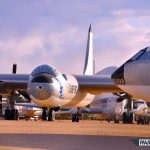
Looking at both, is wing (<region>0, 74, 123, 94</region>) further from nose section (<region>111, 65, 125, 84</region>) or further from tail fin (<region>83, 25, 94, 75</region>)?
nose section (<region>111, 65, 125, 84</region>)

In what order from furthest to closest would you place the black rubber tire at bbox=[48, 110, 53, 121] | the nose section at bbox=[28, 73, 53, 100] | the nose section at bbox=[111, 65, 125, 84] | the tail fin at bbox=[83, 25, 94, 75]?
the tail fin at bbox=[83, 25, 94, 75] → the black rubber tire at bbox=[48, 110, 53, 121] → the nose section at bbox=[28, 73, 53, 100] → the nose section at bbox=[111, 65, 125, 84]

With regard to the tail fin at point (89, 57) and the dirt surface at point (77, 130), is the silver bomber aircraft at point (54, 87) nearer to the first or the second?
the dirt surface at point (77, 130)

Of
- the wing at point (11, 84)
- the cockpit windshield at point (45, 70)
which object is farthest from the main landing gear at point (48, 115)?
the cockpit windshield at point (45, 70)

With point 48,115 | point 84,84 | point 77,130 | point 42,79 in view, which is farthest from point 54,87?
point 77,130

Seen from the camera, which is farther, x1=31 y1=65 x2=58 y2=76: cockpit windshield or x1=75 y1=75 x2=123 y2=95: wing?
x1=75 y1=75 x2=123 y2=95: wing

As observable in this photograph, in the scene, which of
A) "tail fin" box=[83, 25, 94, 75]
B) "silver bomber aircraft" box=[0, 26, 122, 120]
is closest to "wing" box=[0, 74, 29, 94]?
"silver bomber aircraft" box=[0, 26, 122, 120]

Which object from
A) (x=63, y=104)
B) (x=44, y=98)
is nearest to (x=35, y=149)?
(x=44, y=98)

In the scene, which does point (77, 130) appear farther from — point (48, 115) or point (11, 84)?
point (11, 84)

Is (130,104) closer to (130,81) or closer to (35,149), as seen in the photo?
(130,81)

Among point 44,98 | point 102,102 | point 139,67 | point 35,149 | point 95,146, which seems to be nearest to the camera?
point 35,149

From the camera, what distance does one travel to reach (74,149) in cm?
1375

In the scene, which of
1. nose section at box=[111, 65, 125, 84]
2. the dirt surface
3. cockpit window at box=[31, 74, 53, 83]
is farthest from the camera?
cockpit window at box=[31, 74, 53, 83]

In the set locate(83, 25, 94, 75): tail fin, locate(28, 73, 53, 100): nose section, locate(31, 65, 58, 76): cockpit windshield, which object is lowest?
locate(28, 73, 53, 100): nose section

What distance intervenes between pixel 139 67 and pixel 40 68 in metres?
22.2
